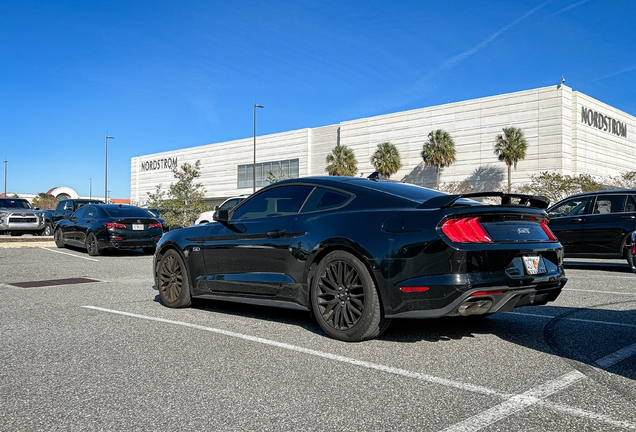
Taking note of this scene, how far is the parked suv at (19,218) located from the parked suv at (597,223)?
19.8 meters

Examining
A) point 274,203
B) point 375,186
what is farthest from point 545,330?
point 274,203

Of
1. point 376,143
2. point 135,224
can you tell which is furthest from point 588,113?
point 135,224

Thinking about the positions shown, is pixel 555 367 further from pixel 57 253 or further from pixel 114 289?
pixel 57 253

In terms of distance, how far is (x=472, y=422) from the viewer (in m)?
2.88

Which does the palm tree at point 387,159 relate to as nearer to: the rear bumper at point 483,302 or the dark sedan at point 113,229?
the dark sedan at point 113,229

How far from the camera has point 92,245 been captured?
15.4 m

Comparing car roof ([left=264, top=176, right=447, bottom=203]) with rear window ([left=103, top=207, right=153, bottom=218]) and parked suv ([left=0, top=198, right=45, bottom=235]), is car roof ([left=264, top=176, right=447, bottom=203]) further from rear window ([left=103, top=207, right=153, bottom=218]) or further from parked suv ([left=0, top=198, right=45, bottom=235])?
parked suv ([left=0, top=198, right=45, bottom=235])

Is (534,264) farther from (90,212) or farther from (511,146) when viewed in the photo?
(511,146)

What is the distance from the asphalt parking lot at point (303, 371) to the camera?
2.97 m

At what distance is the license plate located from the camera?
14.9ft

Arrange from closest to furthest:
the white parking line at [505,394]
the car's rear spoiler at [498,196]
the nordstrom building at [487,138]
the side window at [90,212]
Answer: the white parking line at [505,394]
the car's rear spoiler at [498,196]
the side window at [90,212]
the nordstrom building at [487,138]

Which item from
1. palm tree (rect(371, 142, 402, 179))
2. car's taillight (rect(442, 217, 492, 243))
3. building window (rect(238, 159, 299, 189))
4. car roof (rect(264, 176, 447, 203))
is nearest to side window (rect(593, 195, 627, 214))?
car roof (rect(264, 176, 447, 203))

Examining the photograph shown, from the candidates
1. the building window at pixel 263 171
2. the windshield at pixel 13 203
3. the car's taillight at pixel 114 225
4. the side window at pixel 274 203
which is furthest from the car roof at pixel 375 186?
the building window at pixel 263 171

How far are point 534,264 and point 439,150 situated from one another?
171 feet
